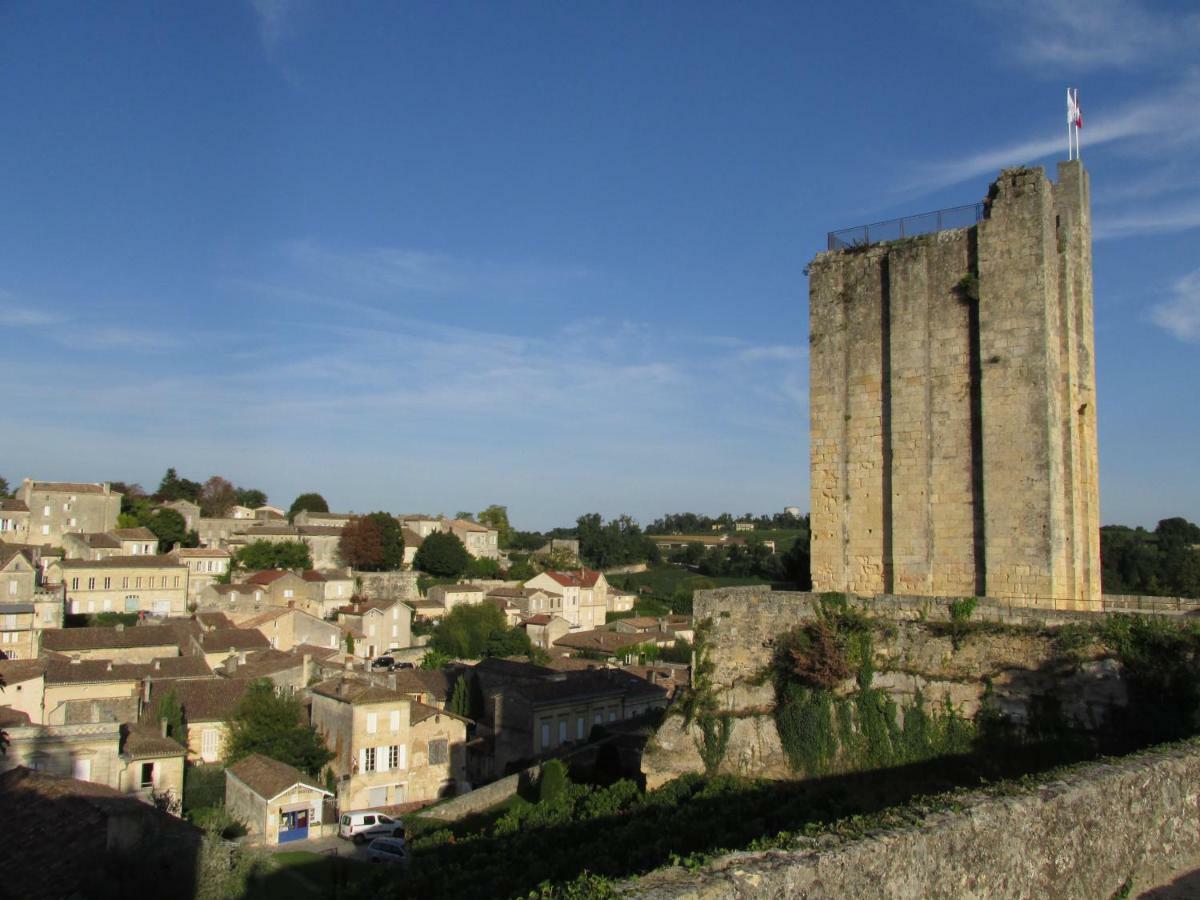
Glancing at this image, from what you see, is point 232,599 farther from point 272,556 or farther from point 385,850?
point 385,850

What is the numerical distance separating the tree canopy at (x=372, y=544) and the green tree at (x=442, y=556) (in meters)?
2.55

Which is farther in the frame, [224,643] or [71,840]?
[224,643]

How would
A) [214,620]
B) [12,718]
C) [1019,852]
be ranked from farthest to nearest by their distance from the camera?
1. [214,620]
2. [12,718]
3. [1019,852]

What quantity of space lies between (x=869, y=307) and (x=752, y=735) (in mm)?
7918

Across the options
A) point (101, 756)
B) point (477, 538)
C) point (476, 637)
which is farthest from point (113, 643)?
point (477, 538)

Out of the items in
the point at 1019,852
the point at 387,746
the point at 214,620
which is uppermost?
the point at 1019,852

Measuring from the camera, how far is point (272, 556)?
7519 cm

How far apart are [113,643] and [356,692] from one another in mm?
19187

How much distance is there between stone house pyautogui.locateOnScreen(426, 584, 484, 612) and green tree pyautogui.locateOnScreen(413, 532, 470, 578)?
7.89 m

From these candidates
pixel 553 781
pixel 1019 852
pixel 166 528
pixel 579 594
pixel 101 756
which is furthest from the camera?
pixel 579 594

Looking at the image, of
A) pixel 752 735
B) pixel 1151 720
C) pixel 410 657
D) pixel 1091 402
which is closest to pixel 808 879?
pixel 1151 720

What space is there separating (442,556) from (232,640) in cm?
3598

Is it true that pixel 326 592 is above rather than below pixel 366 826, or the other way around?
above

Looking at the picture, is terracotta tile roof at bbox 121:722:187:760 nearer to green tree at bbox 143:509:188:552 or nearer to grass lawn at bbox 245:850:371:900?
grass lawn at bbox 245:850:371:900
